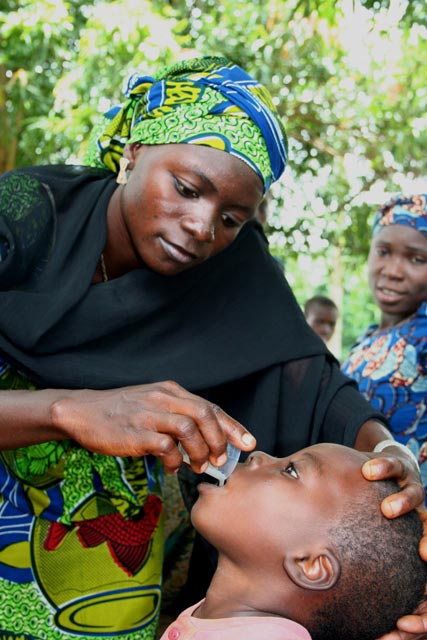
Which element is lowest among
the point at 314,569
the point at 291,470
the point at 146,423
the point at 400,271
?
the point at 314,569

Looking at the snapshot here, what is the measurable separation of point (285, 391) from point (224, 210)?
539 millimetres

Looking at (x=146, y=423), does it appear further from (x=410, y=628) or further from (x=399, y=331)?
(x=399, y=331)

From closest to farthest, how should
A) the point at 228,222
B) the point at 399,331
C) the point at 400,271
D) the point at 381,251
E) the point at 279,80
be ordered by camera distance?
the point at 228,222
the point at 399,331
the point at 400,271
the point at 381,251
the point at 279,80

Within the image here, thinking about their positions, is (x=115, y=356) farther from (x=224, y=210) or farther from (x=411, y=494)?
(x=411, y=494)

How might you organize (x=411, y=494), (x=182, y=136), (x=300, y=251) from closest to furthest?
(x=411, y=494)
(x=182, y=136)
(x=300, y=251)

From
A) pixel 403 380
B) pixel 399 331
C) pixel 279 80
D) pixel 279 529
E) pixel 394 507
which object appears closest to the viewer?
→ pixel 394 507

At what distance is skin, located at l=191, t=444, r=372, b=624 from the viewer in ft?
5.16

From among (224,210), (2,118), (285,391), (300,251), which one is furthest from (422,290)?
(2,118)

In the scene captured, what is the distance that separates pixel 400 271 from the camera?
329cm

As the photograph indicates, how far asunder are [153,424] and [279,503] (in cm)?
48

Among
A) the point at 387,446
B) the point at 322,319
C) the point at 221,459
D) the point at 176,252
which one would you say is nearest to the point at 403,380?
the point at 387,446

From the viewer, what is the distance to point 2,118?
22.6 ft

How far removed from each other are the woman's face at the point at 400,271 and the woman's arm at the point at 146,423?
2.12 meters

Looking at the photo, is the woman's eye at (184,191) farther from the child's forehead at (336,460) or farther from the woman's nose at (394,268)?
the woman's nose at (394,268)
